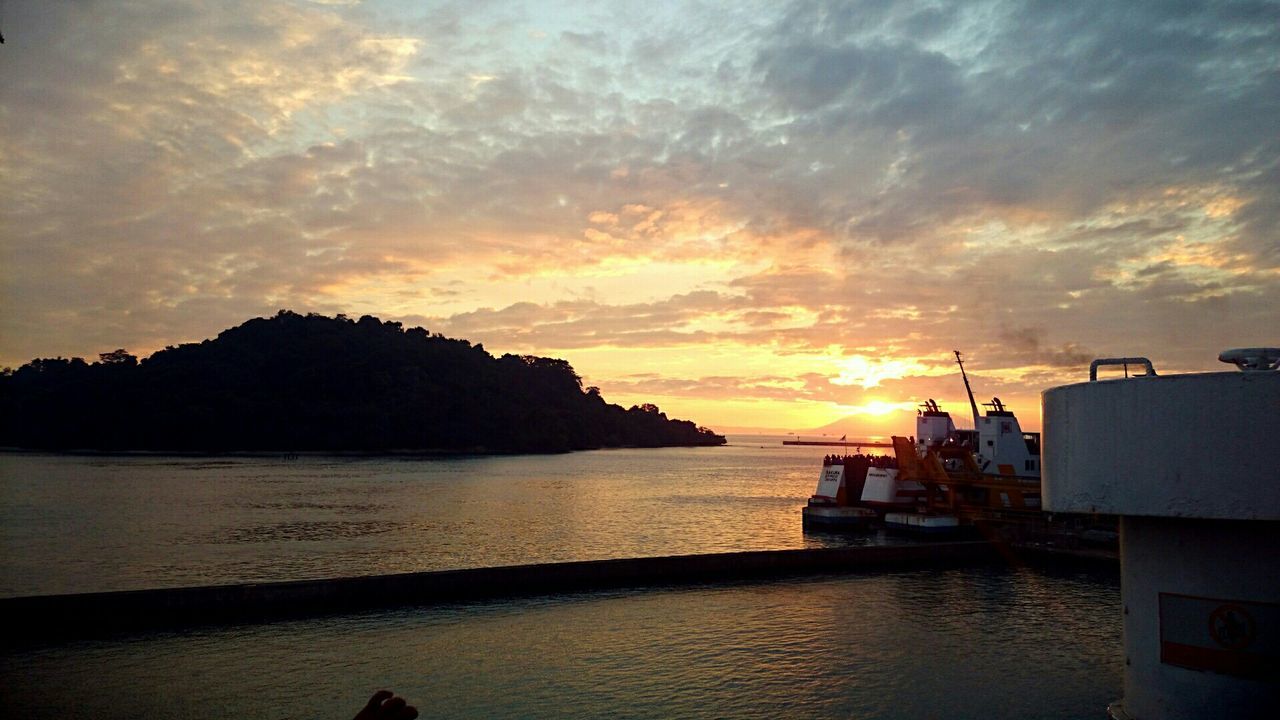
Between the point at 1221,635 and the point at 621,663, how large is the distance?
15744mm

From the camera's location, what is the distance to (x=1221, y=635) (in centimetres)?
855

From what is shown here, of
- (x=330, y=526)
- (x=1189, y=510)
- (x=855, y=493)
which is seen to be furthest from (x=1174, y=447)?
(x=330, y=526)

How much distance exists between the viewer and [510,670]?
67.5 ft

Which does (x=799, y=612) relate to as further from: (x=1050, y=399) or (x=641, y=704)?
(x=1050, y=399)

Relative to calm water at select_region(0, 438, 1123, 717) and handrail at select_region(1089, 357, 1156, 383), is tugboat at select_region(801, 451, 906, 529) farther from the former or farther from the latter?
handrail at select_region(1089, 357, 1156, 383)

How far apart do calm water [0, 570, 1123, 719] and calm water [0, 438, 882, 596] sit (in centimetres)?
1557

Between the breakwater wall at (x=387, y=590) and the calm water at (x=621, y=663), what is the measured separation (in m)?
1.23

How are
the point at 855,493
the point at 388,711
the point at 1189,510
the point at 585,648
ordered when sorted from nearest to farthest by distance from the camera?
the point at 388,711 → the point at 1189,510 → the point at 585,648 → the point at 855,493

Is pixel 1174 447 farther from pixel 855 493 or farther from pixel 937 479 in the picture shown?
pixel 855 493

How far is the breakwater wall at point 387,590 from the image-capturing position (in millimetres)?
23141

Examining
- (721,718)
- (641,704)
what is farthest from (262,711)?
(721,718)

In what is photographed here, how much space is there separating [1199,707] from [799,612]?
64.6 ft

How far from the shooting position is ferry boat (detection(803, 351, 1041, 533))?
51000 millimetres

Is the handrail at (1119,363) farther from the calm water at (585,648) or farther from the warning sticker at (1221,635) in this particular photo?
the calm water at (585,648)
